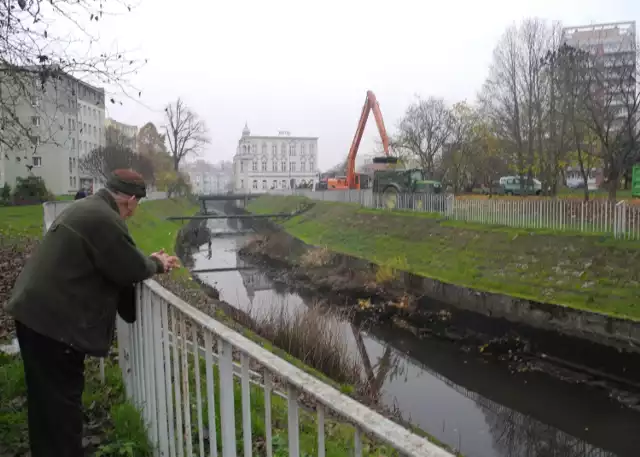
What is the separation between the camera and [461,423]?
28.4ft

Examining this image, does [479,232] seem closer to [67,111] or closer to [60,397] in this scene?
[67,111]

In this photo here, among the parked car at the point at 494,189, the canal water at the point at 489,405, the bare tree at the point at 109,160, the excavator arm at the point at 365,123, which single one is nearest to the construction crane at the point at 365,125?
the excavator arm at the point at 365,123

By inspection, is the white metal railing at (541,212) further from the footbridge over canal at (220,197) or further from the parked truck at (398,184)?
the footbridge over canal at (220,197)

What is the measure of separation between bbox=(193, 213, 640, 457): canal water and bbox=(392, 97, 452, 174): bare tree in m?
32.6

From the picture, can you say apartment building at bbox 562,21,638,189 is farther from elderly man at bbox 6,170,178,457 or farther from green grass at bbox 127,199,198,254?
elderly man at bbox 6,170,178,457

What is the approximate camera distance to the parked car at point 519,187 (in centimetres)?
3081

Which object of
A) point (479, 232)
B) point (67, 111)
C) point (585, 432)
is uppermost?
point (67, 111)

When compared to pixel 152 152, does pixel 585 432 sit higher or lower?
lower

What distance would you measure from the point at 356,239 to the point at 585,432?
18112mm

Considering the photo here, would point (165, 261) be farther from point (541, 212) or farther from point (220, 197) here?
point (220, 197)

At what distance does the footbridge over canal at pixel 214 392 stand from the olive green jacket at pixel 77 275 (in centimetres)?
34

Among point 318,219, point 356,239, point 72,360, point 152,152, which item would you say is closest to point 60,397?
point 72,360

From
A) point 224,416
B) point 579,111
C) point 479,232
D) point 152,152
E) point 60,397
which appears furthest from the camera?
point 152,152

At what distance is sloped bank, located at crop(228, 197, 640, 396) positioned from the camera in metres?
11.5
